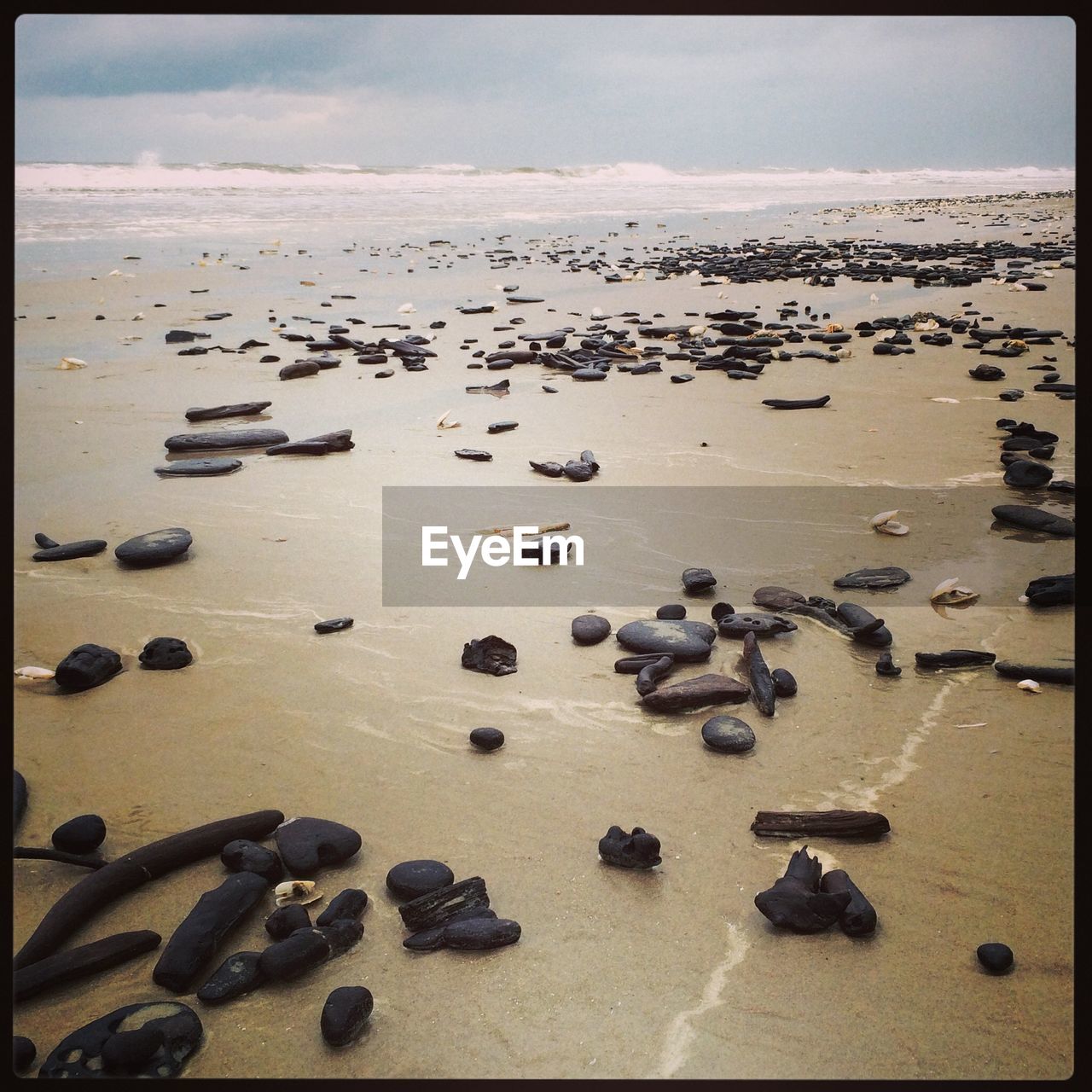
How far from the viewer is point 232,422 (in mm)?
5438

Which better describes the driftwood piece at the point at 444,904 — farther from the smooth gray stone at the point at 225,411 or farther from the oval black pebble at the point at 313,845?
the smooth gray stone at the point at 225,411

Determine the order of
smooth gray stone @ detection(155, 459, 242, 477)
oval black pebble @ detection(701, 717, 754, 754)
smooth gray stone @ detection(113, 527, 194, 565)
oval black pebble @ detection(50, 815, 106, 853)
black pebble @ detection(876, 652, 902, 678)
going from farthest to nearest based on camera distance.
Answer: smooth gray stone @ detection(155, 459, 242, 477), smooth gray stone @ detection(113, 527, 194, 565), black pebble @ detection(876, 652, 902, 678), oval black pebble @ detection(701, 717, 754, 754), oval black pebble @ detection(50, 815, 106, 853)

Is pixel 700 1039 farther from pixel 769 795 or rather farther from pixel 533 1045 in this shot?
pixel 769 795

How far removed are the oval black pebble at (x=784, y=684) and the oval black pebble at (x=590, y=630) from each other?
0.56 m

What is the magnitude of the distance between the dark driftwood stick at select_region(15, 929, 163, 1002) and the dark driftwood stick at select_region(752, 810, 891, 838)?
1.27 m

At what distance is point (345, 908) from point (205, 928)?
26cm

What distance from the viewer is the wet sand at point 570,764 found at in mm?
1524

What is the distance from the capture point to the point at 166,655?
278 cm

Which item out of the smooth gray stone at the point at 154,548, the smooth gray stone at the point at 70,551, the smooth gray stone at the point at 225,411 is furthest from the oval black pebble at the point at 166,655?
the smooth gray stone at the point at 225,411

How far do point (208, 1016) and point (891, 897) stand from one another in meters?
1.29

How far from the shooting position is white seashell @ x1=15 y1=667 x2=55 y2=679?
2.68 m

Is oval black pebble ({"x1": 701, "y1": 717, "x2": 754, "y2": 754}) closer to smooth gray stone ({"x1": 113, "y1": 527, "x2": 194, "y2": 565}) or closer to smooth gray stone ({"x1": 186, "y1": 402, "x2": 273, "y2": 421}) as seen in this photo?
smooth gray stone ({"x1": 113, "y1": 527, "x2": 194, "y2": 565})

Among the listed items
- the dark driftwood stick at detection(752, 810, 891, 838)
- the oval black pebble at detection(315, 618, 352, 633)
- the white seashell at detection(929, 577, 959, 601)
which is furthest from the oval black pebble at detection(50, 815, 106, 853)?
the white seashell at detection(929, 577, 959, 601)
